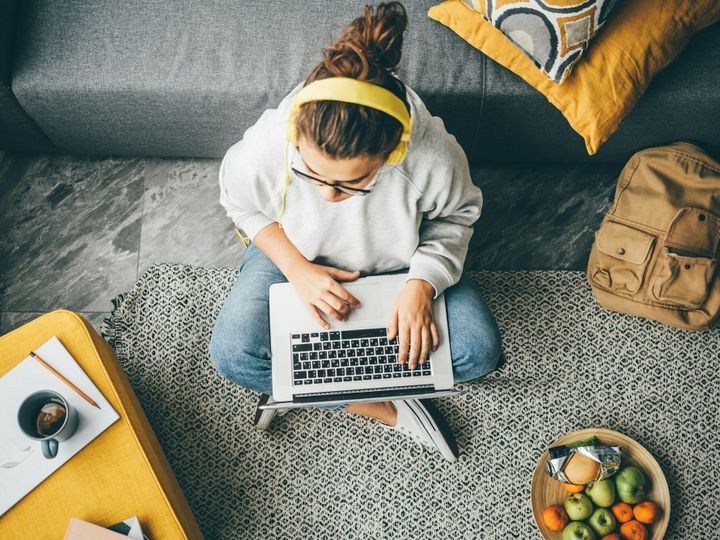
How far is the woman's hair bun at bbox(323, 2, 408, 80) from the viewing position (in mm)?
836

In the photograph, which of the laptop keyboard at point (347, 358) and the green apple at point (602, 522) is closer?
the laptop keyboard at point (347, 358)

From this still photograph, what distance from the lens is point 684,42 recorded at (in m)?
1.30

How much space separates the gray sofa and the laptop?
58 cm

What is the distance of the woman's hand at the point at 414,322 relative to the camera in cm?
121

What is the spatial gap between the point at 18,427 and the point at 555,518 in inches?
48.9

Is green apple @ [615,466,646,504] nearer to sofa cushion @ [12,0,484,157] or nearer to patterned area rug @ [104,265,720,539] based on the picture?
patterned area rug @ [104,265,720,539]

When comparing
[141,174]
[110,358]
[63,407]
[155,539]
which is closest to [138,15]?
[141,174]

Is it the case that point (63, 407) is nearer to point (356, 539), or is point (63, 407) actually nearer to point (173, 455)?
point (173, 455)

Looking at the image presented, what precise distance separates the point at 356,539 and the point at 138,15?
148cm

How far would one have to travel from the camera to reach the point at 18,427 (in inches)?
44.7

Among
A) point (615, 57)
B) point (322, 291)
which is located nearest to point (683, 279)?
point (615, 57)

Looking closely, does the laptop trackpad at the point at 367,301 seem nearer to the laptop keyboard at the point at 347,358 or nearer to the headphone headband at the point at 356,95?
the laptop keyboard at the point at 347,358

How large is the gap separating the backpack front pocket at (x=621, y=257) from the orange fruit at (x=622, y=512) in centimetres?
55

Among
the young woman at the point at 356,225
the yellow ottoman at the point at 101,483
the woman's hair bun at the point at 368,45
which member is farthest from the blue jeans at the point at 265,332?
the woman's hair bun at the point at 368,45
